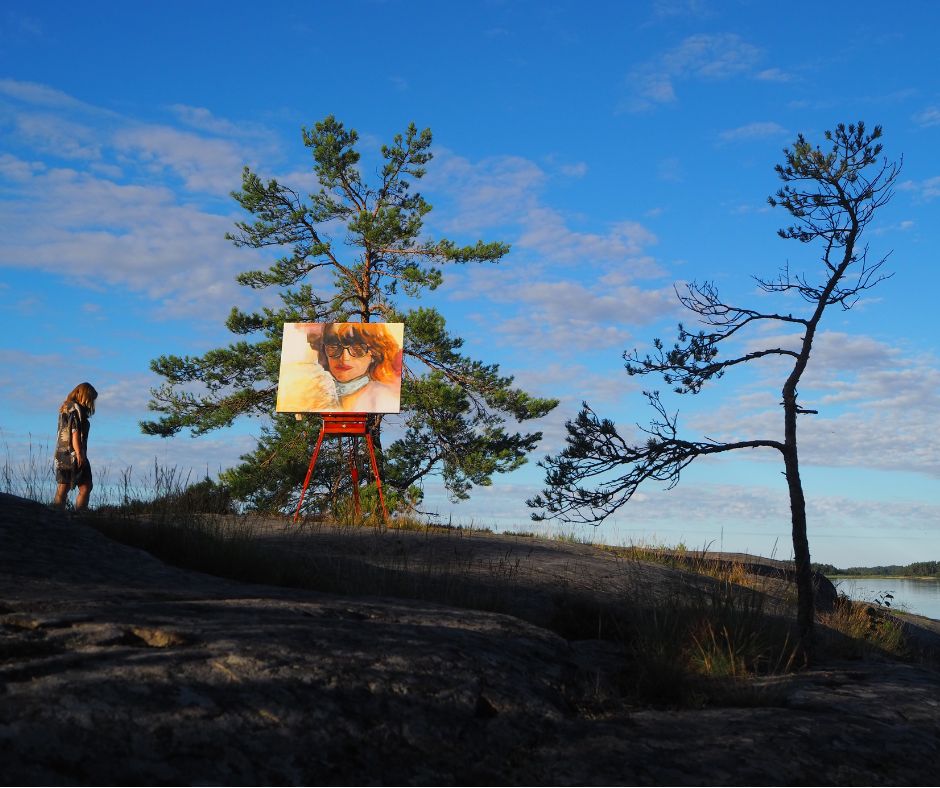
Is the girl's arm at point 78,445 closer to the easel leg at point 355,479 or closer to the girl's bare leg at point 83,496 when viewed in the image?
the girl's bare leg at point 83,496

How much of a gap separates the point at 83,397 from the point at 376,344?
5578mm

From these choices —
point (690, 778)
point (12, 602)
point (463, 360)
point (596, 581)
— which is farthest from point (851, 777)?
point (463, 360)

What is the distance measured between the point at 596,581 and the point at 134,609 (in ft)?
18.5

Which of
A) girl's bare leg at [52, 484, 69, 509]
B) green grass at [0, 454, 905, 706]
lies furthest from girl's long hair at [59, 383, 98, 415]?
green grass at [0, 454, 905, 706]

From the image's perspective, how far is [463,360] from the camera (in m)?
18.5

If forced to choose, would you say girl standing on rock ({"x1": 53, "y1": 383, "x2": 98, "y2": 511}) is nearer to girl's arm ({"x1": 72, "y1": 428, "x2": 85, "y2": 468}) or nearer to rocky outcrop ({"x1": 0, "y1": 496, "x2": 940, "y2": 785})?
girl's arm ({"x1": 72, "y1": 428, "x2": 85, "y2": 468})

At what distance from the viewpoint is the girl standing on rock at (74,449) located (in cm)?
1075

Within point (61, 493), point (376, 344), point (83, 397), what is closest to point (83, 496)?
point (61, 493)

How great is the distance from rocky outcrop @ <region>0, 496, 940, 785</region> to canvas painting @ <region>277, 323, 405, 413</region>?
9958 mm

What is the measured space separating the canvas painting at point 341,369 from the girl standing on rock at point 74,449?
177 inches

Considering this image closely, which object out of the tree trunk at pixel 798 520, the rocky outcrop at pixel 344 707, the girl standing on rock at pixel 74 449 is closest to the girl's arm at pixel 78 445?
the girl standing on rock at pixel 74 449

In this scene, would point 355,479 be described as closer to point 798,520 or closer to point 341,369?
point 341,369

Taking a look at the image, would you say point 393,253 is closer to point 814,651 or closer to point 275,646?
point 814,651

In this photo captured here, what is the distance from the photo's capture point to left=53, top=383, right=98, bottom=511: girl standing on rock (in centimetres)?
1075
